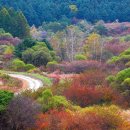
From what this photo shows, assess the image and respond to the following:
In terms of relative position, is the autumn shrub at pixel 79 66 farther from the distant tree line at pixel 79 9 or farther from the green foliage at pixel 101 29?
the distant tree line at pixel 79 9

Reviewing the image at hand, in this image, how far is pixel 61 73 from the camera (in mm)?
53969

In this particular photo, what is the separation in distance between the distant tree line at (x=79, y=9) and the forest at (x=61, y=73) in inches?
10.5

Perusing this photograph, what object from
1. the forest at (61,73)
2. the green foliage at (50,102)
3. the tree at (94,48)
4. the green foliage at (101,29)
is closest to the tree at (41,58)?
the forest at (61,73)

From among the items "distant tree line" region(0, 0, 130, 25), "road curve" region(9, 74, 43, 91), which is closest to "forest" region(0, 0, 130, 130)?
"road curve" region(9, 74, 43, 91)

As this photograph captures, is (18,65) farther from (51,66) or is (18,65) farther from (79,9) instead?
(79,9)

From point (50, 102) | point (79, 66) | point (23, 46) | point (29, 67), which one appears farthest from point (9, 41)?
point (50, 102)

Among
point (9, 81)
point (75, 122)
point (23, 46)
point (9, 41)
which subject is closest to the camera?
point (75, 122)

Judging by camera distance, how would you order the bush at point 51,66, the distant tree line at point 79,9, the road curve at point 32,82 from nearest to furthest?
the road curve at point 32,82
the bush at point 51,66
the distant tree line at point 79,9

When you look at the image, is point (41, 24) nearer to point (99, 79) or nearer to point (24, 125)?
point (99, 79)

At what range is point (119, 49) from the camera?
7519 cm

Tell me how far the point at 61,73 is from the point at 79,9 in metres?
83.9

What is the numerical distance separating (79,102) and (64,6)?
103 m

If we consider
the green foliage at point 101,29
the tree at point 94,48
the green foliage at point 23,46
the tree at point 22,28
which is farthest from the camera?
the green foliage at point 101,29

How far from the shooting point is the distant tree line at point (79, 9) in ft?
428
